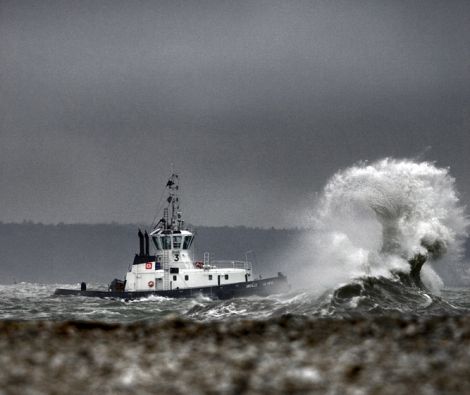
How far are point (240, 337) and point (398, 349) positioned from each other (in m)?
3.08

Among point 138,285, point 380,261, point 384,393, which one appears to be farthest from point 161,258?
point 384,393

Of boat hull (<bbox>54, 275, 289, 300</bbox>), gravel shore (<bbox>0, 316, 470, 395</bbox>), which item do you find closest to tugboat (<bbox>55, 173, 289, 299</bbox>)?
boat hull (<bbox>54, 275, 289, 300</bbox>)

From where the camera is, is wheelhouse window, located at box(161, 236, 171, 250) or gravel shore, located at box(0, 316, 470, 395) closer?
gravel shore, located at box(0, 316, 470, 395)

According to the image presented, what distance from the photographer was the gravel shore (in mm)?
8555

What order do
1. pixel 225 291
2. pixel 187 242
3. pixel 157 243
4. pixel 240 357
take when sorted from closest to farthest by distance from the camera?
pixel 240 357, pixel 225 291, pixel 187 242, pixel 157 243

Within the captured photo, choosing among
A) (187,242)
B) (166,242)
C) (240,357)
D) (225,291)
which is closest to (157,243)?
(166,242)

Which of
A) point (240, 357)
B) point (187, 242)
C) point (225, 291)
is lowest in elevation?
point (240, 357)

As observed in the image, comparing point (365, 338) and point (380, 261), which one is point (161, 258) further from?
point (365, 338)

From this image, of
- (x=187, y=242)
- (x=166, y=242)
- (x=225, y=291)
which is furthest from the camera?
(x=187, y=242)

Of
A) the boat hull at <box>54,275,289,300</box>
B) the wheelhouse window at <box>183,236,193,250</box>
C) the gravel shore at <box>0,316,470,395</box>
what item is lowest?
the gravel shore at <box>0,316,470,395</box>

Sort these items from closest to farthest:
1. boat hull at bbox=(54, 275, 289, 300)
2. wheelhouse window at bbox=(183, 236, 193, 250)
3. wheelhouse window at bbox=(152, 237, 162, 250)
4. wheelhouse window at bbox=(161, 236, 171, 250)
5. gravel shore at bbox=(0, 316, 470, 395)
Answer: gravel shore at bbox=(0, 316, 470, 395) < boat hull at bbox=(54, 275, 289, 300) < wheelhouse window at bbox=(161, 236, 171, 250) < wheelhouse window at bbox=(183, 236, 193, 250) < wheelhouse window at bbox=(152, 237, 162, 250)

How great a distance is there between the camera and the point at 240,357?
392 inches

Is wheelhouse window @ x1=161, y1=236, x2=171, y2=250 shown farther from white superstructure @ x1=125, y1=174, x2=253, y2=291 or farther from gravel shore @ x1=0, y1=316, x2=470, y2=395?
gravel shore @ x1=0, y1=316, x2=470, y2=395

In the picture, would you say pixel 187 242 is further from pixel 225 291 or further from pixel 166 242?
pixel 225 291
